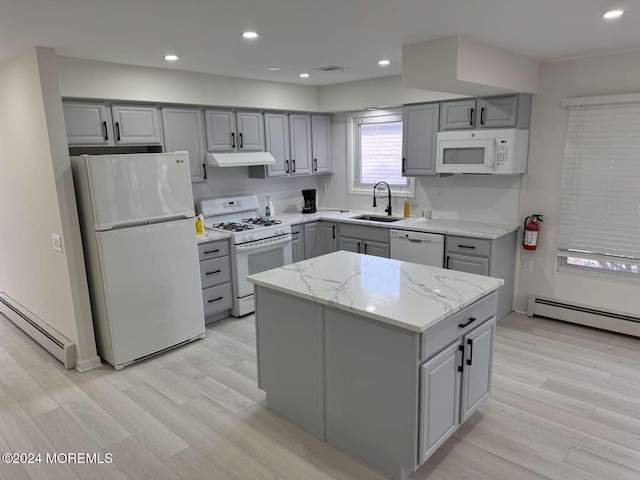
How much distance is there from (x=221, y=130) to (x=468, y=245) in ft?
9.05

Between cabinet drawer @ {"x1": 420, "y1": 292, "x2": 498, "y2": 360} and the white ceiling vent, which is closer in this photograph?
cabinet drawer @ {"x1": 420, "y1": 292, "x2": 498, "y2": 360}

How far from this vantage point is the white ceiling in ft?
7.55

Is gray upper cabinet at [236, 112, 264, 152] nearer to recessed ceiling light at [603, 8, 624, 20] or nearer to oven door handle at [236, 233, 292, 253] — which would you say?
oven door handle at [236, 233, 292, 253]

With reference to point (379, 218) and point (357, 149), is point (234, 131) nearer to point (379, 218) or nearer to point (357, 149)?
point (357, 149)

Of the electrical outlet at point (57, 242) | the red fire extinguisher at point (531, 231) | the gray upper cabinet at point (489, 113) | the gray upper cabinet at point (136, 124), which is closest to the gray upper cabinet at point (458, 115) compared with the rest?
the gray upper cabinet at point (489, 113)

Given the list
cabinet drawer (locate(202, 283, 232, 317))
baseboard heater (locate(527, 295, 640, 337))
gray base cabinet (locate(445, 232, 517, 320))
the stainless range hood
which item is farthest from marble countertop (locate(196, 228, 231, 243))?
baseboard heater (locate(527, 295, 640, 337))

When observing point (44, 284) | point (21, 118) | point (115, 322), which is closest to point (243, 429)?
point (115, 322)

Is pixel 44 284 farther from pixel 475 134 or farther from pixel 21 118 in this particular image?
pixel 475 134

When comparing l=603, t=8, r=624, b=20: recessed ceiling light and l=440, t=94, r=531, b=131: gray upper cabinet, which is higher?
l=603, t=8, r=624, b=20: recessed ceiling light

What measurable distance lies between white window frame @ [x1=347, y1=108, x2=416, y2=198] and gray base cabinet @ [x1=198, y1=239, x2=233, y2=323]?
2.15m

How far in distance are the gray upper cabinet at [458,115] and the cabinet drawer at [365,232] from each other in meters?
1.25

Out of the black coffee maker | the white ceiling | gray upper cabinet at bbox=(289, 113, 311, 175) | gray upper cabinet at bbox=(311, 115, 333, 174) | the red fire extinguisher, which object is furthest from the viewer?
the black coffee maker

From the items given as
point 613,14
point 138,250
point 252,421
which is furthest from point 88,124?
point 613,14

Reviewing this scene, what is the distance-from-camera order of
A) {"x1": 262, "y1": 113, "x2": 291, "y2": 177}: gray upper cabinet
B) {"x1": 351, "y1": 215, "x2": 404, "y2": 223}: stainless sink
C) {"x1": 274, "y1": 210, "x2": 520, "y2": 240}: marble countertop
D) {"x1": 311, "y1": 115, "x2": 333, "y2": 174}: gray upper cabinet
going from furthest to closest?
{"x1": 311, "y1": 115, "x2": 333, "y2": 174}: gray upper cabinet
{"x1": 351, "y1": 215, "x2": 404, "y2": 223}: stainless sink
{"x1": 262, "y1": 113, "x2": 291, "y2": 177}: gray upper cabinet
{"x1": 274, "y1": 210, "x2": 520, "y2": 240}: marble countertop
